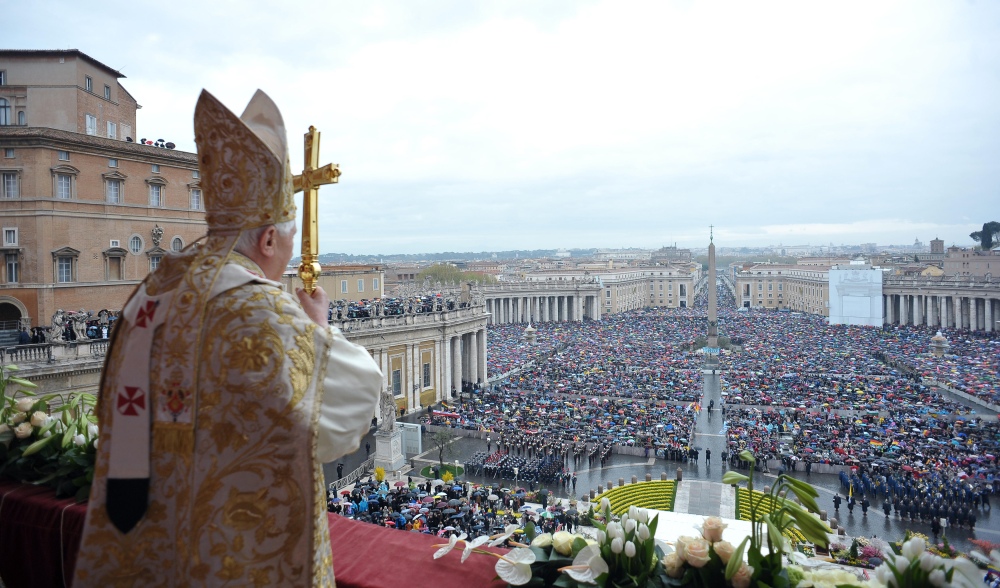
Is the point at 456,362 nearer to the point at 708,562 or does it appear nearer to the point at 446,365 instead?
the point at 446,365

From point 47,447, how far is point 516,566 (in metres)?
3.14

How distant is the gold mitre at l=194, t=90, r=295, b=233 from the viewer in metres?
2.03

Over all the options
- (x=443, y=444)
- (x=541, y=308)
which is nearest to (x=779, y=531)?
(x=443, y=444)

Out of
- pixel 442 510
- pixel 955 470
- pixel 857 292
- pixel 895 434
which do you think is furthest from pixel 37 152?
pixel 857 292

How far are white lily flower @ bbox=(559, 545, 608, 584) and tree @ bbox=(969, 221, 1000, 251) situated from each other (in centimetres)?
4844

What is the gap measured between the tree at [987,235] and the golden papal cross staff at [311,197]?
4900 centimetres

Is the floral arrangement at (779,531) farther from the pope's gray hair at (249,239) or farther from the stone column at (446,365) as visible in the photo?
the stone column at (446,365)

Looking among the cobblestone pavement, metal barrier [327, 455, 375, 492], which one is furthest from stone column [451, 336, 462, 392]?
metal barrier [327, 455, 375, 492]

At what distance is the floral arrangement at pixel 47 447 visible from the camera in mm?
3664

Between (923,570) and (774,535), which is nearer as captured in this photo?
(923,570)

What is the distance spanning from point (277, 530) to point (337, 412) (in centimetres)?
36

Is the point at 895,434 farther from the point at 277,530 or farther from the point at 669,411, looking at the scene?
the point at 277,530

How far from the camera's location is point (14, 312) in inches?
645

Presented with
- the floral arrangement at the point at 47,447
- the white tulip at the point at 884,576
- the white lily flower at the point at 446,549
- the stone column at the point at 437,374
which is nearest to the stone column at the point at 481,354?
the stone column at the point at 437,374
